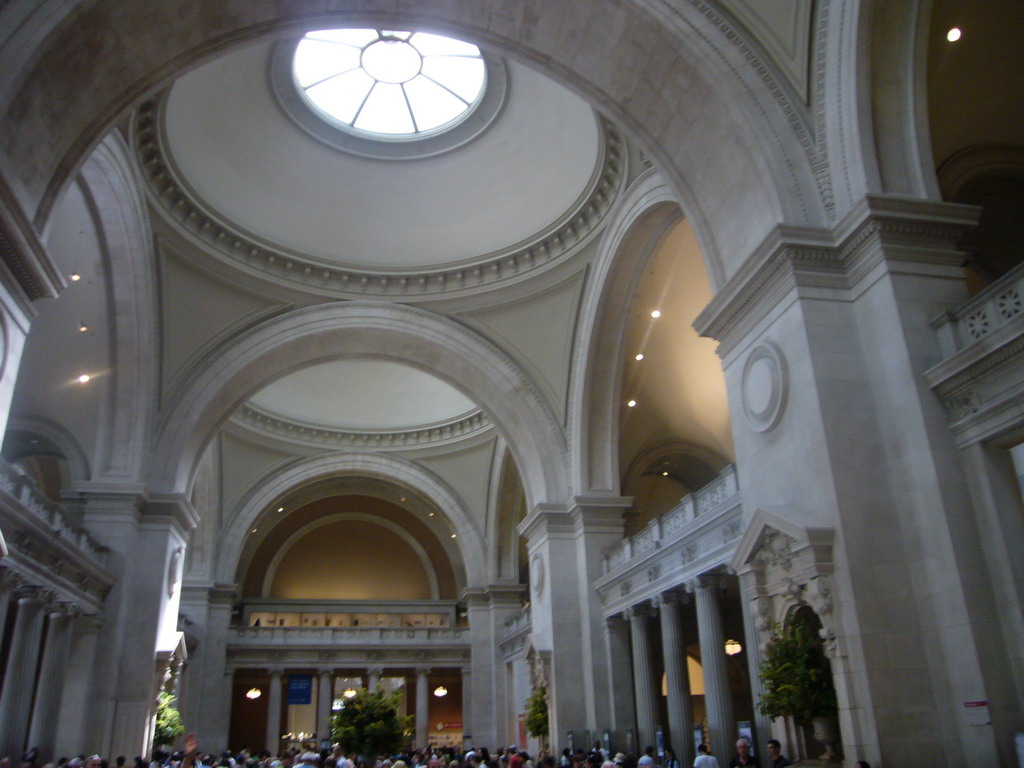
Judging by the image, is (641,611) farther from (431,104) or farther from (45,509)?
(431,104)

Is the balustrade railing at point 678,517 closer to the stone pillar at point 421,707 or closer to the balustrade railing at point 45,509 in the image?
the balustrade railing at point 45,509

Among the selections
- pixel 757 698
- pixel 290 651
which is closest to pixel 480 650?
pixel 290 651

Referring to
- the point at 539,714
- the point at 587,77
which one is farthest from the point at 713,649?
the point at 587,77

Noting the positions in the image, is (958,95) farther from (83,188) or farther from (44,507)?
(44,507)

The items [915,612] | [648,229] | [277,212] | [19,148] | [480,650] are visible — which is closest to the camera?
[915,612]

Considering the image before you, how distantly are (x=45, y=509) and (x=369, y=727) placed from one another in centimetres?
619

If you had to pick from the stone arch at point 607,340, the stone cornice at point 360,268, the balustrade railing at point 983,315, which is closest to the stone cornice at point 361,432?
the stone cornice at point 360,268

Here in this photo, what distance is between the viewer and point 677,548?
44.3 feet

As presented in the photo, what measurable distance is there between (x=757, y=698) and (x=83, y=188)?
12488 millimetres

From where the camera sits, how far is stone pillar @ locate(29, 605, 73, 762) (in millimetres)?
13367

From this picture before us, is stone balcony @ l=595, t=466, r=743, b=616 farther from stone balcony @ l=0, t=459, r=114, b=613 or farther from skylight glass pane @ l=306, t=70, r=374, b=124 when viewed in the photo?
skylight glass pane @ l=306, t=70, r=374, b=124

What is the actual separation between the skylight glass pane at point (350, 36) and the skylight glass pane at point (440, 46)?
787 mm

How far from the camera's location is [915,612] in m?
7.18

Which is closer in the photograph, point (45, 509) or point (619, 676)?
point (45, 509)
